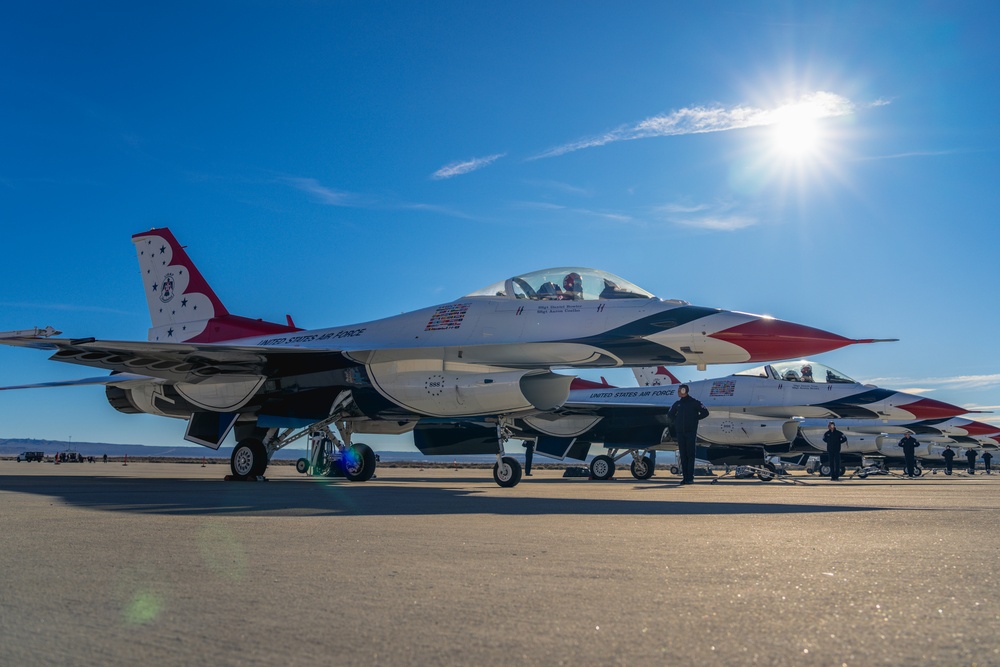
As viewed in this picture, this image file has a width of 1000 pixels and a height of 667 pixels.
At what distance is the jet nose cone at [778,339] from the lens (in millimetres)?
8656

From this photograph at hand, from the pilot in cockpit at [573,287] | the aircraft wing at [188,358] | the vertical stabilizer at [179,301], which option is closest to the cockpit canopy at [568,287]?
the pilot in cockpit at [573,287]

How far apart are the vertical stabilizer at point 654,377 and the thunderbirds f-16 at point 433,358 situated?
13.4 m

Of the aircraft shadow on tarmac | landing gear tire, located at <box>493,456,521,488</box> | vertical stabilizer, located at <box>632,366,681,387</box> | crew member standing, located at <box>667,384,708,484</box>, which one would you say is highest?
vertical stabilizer, located at <box>632,366,681,387</box>

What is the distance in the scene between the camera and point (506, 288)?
10.9 meters

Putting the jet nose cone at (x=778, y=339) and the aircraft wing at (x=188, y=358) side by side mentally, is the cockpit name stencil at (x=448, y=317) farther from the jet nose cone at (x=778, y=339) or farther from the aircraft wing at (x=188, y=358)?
the jet nose cone at (x=778, y=339)

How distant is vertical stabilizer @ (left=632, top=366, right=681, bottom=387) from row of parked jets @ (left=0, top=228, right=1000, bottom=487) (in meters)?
7.56

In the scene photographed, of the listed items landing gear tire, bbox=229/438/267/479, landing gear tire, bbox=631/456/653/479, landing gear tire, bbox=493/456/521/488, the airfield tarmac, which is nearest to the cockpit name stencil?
landing gear tire, bbox=493/456/521/488

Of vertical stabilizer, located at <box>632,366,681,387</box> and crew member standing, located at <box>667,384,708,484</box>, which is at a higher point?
vertical stabilizer, located at <box>632,366,681,387</box>

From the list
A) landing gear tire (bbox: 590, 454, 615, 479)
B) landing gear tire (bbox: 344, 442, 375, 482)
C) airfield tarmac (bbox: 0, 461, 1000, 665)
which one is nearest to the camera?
airfield tarmac (bbox: 0, 461, 1000, 665)

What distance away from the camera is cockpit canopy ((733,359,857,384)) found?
18.0m

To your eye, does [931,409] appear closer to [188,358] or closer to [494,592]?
[188,358]

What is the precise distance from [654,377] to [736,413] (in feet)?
23.4

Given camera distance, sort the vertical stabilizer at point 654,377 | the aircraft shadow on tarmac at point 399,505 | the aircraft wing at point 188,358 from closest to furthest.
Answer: the aircraft shadow on tarmac at point 399,505 → the aircraft wing at point 188,358 → the vertical stabilizer at point 654,377

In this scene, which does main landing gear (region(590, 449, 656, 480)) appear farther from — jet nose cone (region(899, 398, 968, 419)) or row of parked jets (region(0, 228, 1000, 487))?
jet nose cone (region(899, 398, 968, 419))
